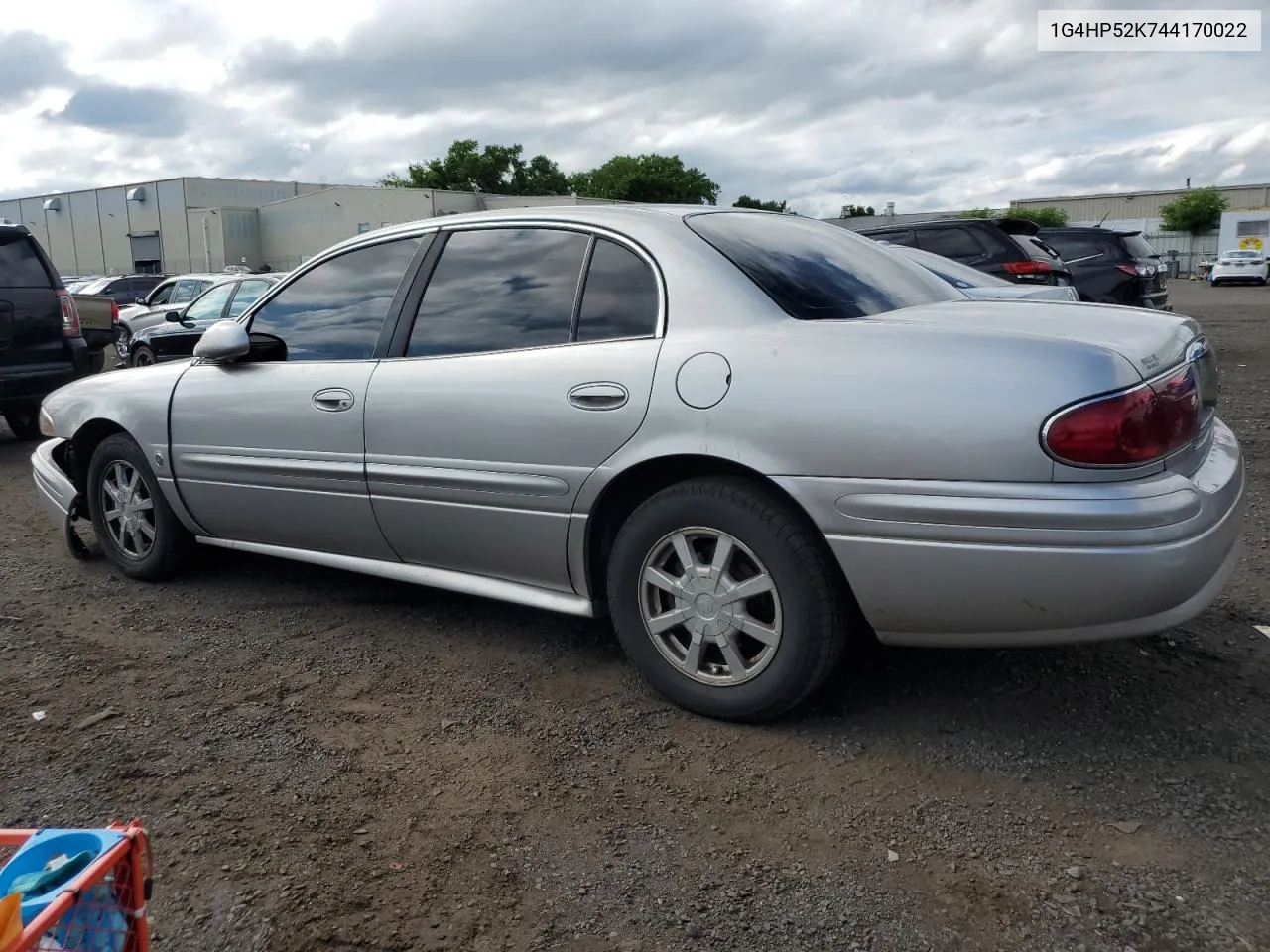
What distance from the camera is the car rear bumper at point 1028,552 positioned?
Result: 2.49 m

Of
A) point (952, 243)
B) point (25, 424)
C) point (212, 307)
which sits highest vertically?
point (952, 243)

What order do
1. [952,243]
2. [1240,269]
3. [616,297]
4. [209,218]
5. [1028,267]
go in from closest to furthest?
[616,297]
[1028,267]
[952,243]
[1240,269]
[209,218]

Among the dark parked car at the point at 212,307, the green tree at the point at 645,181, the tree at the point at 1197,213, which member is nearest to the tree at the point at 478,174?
the green tree at the point at 645,181

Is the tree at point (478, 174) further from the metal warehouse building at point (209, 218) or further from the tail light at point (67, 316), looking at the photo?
the tail light at point (67, 316)

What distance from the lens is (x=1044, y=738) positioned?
2.96 meters

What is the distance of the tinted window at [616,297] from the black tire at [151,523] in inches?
88.8

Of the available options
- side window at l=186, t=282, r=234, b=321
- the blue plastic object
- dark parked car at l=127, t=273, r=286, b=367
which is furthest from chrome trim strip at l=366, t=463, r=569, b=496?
side window at l=186, t=282, r=234, b=321

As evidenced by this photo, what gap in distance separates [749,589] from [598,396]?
0.72m

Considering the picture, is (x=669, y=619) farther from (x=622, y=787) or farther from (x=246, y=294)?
(x=246, y=294)

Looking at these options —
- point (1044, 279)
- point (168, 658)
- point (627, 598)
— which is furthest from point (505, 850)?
point (1044, 279)

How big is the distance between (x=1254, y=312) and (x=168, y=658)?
23.4m

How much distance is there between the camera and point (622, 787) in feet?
9.10

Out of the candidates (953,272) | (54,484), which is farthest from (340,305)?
(953,272)

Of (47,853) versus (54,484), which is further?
(54,484)
